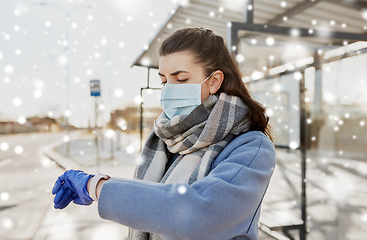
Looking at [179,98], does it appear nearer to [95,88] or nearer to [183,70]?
[183,70]

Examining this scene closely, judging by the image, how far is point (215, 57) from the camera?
123 centimetres

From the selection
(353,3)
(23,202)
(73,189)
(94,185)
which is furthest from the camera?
(23,202)

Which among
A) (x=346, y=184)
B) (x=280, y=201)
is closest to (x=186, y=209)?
(x=280, y=201)

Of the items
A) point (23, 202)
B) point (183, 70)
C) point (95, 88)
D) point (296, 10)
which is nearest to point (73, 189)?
point (183, 70)

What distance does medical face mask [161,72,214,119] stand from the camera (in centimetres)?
121

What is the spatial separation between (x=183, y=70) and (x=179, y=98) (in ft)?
0.44

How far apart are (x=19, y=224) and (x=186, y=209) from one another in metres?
3.69

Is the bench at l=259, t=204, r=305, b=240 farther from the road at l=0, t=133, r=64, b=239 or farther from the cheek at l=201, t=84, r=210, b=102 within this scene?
the road at l=0, t=133, r=64, b=239

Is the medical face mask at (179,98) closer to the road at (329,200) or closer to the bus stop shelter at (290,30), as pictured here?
the bus stop shelter at (290,30)

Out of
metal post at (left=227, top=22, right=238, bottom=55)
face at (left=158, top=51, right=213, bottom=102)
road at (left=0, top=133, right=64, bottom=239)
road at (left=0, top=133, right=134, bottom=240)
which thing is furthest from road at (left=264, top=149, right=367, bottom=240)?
road at (left=0, top=133, right=64, bottom=239)

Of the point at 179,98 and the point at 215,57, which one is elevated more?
the point at 215,57

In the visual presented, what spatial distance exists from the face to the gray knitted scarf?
0.10 m

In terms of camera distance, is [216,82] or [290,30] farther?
[290,30]

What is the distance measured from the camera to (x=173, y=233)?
733 mm
